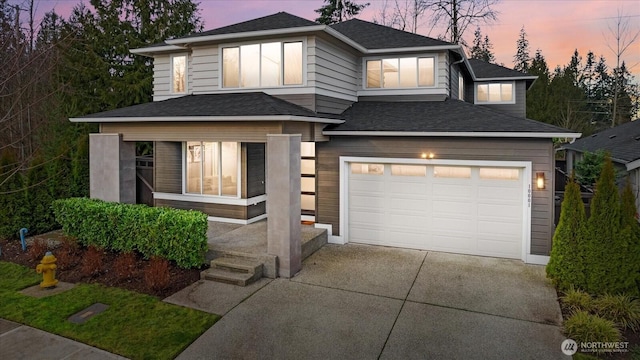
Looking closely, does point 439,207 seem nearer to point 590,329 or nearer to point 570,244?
point 570,244

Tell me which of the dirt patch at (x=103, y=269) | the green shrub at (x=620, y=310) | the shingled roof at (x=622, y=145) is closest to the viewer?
the green shrub at (x=620, y=310)

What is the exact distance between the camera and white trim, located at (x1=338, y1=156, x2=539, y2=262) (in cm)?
871

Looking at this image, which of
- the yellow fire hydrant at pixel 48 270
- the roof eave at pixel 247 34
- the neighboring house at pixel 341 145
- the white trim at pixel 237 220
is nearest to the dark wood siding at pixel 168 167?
the neighboring house at pixel 341 145

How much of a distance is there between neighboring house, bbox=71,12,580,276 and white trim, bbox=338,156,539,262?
0.03 meters

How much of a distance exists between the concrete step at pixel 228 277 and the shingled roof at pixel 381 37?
8132 mm

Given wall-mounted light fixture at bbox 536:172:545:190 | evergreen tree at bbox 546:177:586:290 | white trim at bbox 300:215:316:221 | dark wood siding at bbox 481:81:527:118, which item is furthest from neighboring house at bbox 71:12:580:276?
dark wood siding at bbox 481:81:527:118

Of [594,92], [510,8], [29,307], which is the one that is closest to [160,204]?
[29,307]

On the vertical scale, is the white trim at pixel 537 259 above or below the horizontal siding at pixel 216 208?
below

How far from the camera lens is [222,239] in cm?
948

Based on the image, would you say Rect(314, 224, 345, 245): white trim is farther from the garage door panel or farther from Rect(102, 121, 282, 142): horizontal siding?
Result: Rect(102, 121, 282, 142): horizontal siding

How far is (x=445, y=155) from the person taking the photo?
30.6 ft

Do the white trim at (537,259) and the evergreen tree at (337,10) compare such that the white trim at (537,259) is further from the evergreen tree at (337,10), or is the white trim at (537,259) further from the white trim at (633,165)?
the evergreen tree at (337,10)

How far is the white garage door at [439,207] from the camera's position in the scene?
9.01 m

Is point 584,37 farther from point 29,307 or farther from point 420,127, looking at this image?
point 29,307
